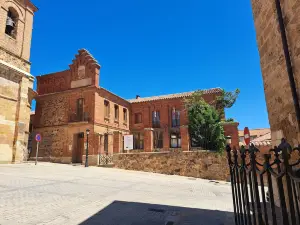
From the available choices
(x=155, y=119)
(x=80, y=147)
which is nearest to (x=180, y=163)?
(x=80, y=147)

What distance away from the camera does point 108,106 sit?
21.4 m

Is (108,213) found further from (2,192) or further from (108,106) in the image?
(108,106)

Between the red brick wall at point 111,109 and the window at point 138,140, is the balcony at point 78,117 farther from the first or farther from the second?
the window at point 138,140

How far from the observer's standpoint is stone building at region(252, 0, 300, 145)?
3.22 m

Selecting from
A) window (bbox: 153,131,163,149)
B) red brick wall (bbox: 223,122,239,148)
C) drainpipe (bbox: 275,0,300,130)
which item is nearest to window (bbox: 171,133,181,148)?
window (bbox: 153,131,163,149)

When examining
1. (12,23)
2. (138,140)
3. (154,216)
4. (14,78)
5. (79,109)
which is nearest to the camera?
(154,216)

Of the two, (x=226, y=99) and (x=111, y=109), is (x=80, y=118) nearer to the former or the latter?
(x=111, y=109)

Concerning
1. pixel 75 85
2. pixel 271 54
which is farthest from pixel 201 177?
pixel 75 85

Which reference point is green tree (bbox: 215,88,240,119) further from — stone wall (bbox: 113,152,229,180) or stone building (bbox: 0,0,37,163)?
stone building (bbox: 0,0,37,163)

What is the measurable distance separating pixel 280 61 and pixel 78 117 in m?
18.4

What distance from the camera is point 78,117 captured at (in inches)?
773

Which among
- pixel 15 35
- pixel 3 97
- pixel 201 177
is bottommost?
pixel 201 177

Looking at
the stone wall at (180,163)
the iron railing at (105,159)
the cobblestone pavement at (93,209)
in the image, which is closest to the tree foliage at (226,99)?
the stone wall at (180,163)

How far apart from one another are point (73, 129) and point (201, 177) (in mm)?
12121
